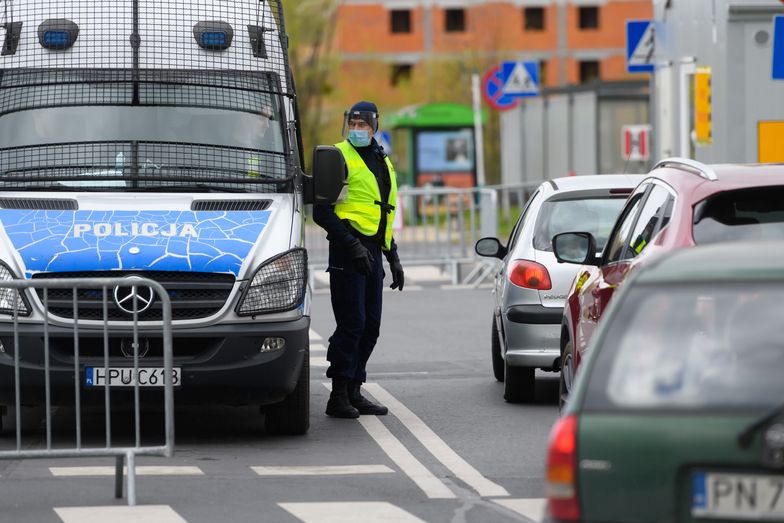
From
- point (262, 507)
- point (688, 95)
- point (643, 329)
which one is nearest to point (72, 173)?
point (262, 507)

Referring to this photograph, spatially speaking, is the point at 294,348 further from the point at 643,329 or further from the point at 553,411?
the point at 643,329

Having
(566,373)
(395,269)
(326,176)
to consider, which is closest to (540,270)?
(395,269)

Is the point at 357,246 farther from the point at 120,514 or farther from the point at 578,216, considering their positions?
the point at 120,514

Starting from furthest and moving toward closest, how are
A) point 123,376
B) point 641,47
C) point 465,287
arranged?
point 465,287 < point 641,47 < point 123,376

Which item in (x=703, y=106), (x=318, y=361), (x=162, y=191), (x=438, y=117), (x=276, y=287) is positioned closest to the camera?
(x=276, y=287)

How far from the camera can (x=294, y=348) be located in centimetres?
971

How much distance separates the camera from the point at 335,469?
8922 mm

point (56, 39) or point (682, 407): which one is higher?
point (56, 39)

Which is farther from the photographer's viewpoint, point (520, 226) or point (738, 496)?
point (520, 226)

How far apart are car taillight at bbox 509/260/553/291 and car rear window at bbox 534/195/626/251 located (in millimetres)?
236

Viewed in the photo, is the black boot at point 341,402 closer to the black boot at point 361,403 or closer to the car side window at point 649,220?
the black boot at point 361,403

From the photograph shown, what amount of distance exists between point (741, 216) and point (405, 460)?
2.44 metres

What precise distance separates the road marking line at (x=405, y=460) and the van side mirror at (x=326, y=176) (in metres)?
1.37

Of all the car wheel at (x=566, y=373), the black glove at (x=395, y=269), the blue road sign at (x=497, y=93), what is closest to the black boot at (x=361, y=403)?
the black glove at (x=395, y=269)
